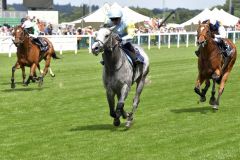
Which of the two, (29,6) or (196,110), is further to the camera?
(29,6)

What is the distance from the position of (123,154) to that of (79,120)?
12.8 feet

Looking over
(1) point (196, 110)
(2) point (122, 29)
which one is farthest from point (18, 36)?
(2) point (122, 29)

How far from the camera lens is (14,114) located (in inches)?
554

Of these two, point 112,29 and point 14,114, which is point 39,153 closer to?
point 112,29

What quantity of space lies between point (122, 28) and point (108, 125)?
2.01 metres

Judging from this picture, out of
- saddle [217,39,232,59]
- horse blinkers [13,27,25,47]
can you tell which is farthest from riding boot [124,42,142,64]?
horse blinkers [13,27,25,47]

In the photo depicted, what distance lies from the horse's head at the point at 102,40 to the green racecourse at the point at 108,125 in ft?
5.10

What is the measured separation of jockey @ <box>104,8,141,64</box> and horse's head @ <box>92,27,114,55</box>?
394 mm

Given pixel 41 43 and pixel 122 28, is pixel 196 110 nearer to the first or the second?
pixel 122 28

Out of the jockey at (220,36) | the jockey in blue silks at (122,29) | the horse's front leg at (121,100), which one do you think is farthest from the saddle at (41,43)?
the horse's front leg at (121,100)

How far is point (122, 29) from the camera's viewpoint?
37.4 feet

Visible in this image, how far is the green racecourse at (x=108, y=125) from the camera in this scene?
9281 millimetres

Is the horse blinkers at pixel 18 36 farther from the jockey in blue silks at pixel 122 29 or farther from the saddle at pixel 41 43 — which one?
the jockey in blue silks at pixel 122 29

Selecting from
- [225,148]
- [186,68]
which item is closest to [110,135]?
[225,148]
